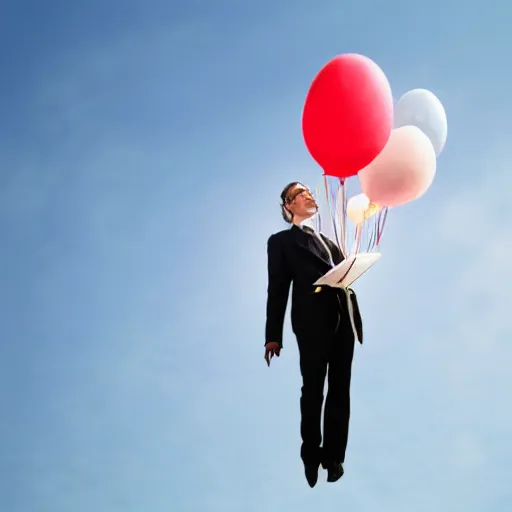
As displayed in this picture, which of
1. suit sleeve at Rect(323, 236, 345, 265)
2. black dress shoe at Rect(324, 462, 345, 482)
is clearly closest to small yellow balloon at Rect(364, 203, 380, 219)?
suit sleeve at Rect(323, 236, 345, 265)

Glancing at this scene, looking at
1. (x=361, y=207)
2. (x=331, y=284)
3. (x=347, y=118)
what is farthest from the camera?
(x=361, y=207)

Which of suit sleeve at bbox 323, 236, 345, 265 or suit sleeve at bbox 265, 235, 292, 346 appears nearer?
suit sleeve at bbox 265, 235, 292, 346

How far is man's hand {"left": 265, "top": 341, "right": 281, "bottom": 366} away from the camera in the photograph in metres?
6.37

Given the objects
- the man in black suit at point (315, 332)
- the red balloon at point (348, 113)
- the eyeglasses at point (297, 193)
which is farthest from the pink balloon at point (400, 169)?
the man in black suit at point (315, 332)

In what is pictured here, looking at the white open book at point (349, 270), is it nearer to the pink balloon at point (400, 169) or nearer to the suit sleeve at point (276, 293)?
the suit sleeve at point (276, 293)

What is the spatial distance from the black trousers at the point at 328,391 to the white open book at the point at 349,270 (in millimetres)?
337

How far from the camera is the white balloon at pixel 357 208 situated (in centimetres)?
667

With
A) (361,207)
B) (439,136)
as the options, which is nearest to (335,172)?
(361,207)

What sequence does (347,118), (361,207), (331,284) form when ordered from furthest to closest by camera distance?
(361,207) < (331,284) < (347,118)

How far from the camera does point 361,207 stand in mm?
6684

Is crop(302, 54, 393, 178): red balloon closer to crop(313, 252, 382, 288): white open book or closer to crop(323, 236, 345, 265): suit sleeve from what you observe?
crop(313, 252, 382, 288): white open book

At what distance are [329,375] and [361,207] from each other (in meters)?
1.43

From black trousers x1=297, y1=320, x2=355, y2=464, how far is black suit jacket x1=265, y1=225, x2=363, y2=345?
9cm

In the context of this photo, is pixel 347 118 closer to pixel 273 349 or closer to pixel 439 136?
pixel 439 136
